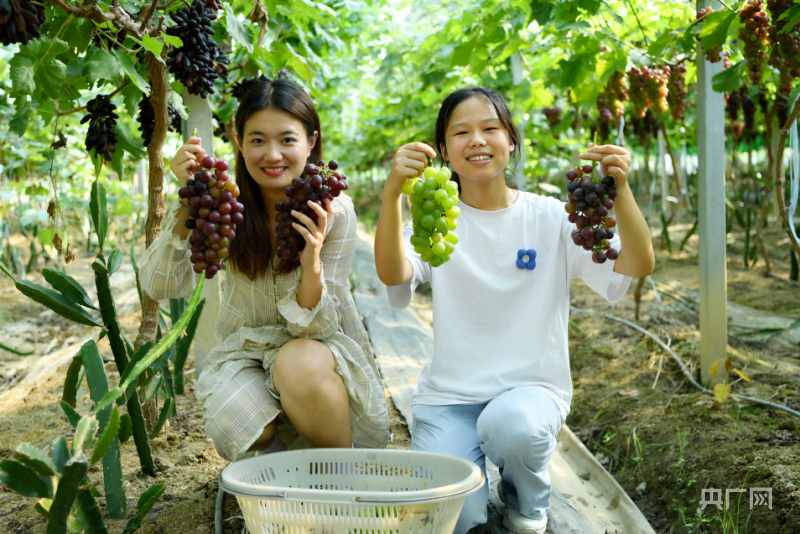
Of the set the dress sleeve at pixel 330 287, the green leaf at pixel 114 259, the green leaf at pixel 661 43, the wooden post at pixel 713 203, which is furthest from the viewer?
the wooden post at pixel 713 203

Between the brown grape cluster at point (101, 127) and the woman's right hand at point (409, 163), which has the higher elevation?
the brown grape cluster at point (101, 127)

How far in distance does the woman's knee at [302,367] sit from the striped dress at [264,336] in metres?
0.06

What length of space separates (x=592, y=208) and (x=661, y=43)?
1.60 metres

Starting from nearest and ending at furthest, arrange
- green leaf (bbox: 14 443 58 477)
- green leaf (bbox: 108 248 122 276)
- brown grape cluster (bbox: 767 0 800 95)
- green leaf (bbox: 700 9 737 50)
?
green leaf (bbox: 14 443 58 477) < green leaf (bbox: 108 248 122 276) < brown grape cluster (bbox: 767 0 800 95) < green leaf (bbox: 700 9 737 50)

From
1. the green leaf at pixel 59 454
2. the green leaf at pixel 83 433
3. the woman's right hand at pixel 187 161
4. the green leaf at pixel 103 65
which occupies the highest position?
the green leaf at pixel 103 65

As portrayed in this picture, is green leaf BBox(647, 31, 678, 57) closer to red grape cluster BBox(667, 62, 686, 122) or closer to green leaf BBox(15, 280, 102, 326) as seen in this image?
red grape cluster BBox(667, 62, 686, 122)

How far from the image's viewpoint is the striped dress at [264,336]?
190cm

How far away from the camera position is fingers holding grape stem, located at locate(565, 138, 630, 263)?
5.32ft

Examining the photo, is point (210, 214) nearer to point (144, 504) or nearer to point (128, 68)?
point (128, 68)

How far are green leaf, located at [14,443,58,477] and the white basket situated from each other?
15.5 inches

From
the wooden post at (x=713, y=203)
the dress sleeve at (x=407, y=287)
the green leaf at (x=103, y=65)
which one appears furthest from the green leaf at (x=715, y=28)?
the green leaf at (x=103, y=65)

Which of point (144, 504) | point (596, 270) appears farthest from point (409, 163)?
point (144, 504)

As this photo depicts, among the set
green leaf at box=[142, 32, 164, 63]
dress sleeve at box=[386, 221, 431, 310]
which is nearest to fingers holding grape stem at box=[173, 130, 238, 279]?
green leaf at box=[142, 32, 164, 63]

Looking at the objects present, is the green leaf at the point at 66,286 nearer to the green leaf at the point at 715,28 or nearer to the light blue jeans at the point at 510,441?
the light blue jeans at the point at 510,441
